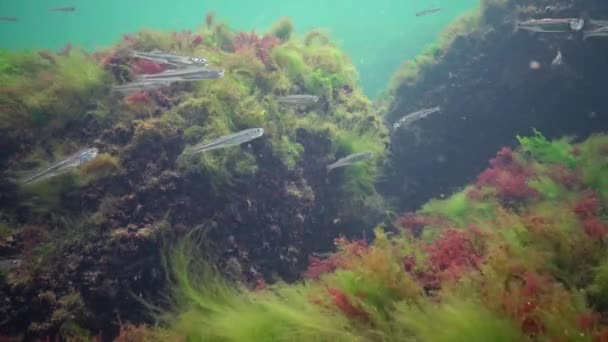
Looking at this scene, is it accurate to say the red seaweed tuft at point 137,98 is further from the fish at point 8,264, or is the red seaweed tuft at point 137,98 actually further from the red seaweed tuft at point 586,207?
the red seaweed tuft at point 586,207

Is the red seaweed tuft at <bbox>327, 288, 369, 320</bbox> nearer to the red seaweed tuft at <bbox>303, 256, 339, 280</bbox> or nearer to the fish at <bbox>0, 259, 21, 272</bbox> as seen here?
the red seaweed tuft at <bbox>303, 256, 339, 280</bbox>

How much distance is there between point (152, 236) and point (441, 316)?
4.53 m

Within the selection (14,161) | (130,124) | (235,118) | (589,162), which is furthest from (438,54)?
(14,161)

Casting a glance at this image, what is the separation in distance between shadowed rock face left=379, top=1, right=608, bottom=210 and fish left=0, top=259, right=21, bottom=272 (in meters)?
10.8

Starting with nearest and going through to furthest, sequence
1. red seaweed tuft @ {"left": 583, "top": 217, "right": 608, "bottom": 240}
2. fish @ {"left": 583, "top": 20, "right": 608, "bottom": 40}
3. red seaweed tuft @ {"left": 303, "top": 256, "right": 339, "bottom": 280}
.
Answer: red seaweed tuft @ {"left": 583, "top": 217, "right": 608, "bottom": 240}, red seaweed tuft @ {"left": 303, "top": 256, "right": 339, "bottom": 280}, fish @ {"left": 583, "top": 20, "right": 608, "bottom": 40}

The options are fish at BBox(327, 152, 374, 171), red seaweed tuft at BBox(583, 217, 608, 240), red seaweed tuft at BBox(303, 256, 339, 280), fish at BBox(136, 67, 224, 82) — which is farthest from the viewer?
fish at BBox(327, 152, 374, 171)

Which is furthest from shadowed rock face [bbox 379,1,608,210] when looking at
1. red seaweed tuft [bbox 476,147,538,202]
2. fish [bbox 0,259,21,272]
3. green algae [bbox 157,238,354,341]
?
fish [bbox 0,259,21,272]

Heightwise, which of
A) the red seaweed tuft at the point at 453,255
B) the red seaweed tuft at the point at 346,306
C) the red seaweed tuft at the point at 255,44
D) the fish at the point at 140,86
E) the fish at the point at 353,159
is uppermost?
the red seaweed tuft at the point at 255,44

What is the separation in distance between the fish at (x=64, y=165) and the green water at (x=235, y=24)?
16.3 ft

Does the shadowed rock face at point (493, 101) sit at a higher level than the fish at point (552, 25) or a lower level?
lower

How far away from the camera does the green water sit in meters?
37.4

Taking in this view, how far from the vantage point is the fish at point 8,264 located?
218 inches

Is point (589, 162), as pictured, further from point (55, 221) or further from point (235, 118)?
point (55, 221)

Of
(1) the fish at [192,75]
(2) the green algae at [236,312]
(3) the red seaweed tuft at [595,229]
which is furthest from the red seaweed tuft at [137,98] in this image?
(3) the red seaweed tuft at [595,229]
